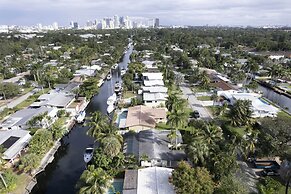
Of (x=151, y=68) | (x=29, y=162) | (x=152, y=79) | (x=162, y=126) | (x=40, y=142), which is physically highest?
(x=151, y=68)

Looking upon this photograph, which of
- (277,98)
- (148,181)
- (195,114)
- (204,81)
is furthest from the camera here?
(204,81)

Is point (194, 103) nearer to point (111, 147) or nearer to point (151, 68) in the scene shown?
point (111, 147)

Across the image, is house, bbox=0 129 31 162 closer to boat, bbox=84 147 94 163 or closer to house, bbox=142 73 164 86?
boat, bbox=84 147 94 163

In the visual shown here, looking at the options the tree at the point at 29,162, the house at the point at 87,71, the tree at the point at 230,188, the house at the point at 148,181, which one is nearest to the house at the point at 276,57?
the house at the point at 87,71

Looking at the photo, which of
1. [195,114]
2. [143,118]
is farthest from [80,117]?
[195,114]

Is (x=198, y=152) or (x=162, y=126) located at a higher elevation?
(x=198, y=152)

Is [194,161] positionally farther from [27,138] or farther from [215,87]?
[215,87]
